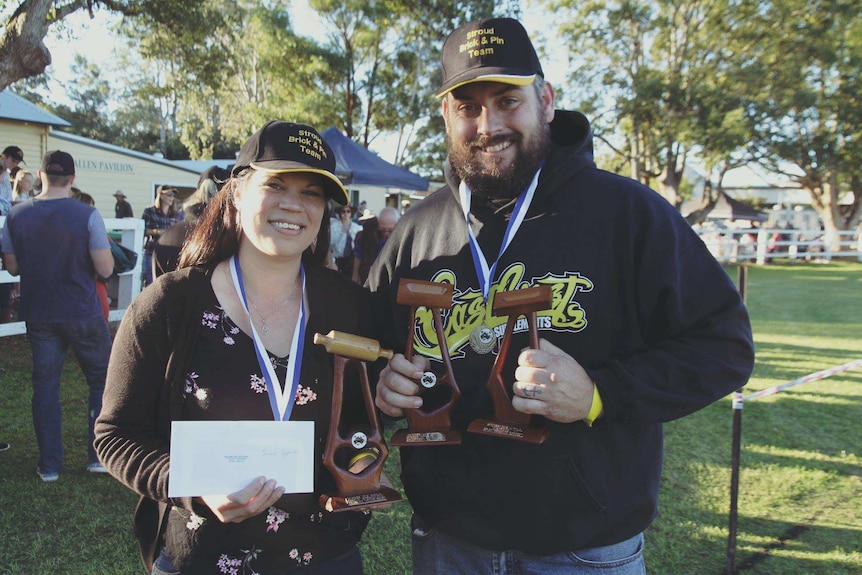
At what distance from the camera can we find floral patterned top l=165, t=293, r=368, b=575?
65.2 inches

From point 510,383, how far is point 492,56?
91 cm

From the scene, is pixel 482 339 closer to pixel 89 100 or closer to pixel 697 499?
pixel 697 499

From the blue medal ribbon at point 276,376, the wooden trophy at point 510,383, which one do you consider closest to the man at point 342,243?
the blue medal ribbon at point 276,376

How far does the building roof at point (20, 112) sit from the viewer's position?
16375mm

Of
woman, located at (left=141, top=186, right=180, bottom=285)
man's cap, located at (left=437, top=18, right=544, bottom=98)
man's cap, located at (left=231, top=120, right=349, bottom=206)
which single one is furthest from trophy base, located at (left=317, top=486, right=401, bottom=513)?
woman, located at (left=141, top=186, right=180, bottom=285)

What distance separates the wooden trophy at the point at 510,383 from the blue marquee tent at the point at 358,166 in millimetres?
8781

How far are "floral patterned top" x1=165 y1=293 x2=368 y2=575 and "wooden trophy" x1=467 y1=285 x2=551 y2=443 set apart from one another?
52 cm

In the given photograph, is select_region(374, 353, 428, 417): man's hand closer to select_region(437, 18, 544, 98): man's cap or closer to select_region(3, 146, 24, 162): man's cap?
select_region(437, 18, 544, 98): man's cap

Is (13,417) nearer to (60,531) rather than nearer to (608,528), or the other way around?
(60,531)

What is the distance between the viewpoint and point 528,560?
170cm

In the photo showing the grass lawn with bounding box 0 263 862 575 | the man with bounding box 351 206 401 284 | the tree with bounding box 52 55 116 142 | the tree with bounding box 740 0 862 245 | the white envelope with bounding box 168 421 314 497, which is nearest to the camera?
the white envelope with bounding box 168 421 314 497

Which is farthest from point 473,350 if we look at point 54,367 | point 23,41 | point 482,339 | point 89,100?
point 89,100

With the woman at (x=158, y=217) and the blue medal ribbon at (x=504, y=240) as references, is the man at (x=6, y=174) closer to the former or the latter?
the woman at (x=158, y=217)

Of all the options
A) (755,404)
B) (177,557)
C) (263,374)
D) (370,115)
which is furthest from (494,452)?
(370,115)
